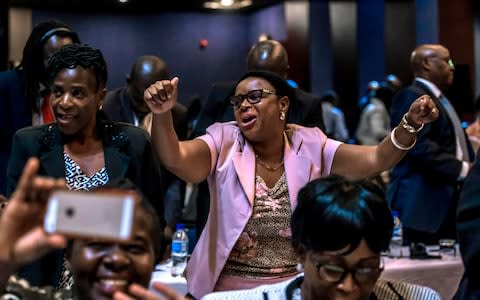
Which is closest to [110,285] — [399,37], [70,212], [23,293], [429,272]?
[23,293]

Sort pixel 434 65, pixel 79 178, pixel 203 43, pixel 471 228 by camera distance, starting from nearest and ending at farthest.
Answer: pixel 471 228
pixel 79 178
pixel 434 65
pixel 203 43

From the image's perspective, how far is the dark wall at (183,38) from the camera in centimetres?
1252

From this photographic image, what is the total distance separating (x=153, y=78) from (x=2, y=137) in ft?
4.42

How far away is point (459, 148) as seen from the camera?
4711mm

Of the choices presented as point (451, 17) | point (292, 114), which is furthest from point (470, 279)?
point (451, 17)

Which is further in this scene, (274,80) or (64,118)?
(274,80)

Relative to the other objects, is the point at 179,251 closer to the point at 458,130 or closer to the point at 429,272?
the point at 429,272

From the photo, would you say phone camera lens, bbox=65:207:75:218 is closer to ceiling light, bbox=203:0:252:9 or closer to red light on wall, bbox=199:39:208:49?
ceiling light, bbox=203:0:252:9

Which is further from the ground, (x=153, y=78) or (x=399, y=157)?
(x=153, y=78)

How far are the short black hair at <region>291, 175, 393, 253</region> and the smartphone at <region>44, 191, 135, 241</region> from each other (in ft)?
2.92

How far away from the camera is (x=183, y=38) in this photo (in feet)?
43.3

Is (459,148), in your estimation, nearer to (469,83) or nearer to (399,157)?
(399,157)

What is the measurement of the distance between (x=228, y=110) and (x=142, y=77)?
946mm

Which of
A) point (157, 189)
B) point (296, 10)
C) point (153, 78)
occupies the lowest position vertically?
point (157, 189)
